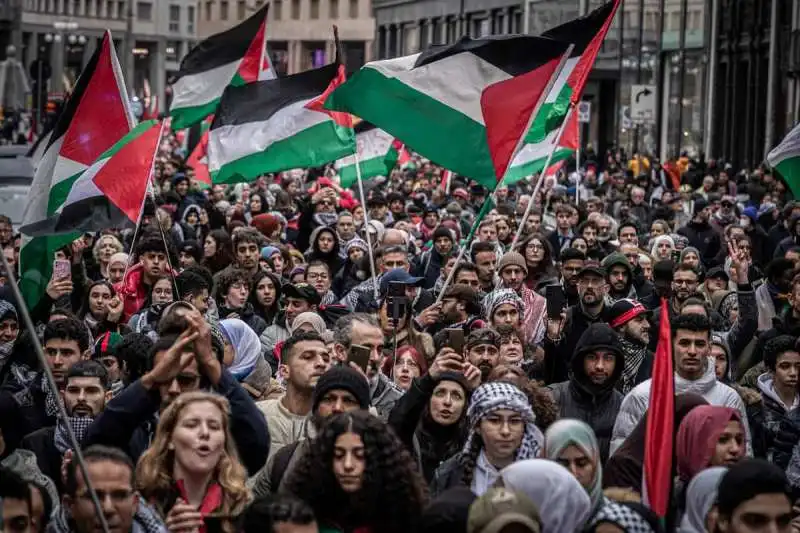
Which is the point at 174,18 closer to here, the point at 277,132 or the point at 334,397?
the point at 277,132

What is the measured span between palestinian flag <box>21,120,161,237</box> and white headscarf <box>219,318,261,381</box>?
198 centimetres

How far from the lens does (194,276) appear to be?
11578mm

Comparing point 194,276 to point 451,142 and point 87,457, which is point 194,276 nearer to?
point 451,142

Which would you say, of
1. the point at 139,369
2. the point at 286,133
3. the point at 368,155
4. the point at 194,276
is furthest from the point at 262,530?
the point at 368,155

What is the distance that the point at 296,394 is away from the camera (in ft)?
27.9

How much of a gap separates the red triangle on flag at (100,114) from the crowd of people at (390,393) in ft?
2.76

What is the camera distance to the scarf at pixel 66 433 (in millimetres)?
8305

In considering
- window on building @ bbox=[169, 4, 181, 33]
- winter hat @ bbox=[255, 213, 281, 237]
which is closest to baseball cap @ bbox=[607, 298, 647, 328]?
winter hat @ bbox=[255, 213, 281, 237]

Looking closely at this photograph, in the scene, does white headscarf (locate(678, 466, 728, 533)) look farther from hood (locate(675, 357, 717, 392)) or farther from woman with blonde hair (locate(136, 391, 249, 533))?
hood (locate(675, 357, 717, 392))

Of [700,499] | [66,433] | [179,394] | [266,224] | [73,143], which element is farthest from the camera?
[266,224]

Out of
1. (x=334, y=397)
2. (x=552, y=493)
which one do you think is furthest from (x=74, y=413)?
(x=552, y=493)

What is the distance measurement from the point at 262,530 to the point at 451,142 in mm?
6597

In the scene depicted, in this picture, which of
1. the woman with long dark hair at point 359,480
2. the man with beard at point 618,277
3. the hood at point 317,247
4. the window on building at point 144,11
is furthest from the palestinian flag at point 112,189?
the window on building at point 144,11

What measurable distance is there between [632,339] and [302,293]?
2350 mm
